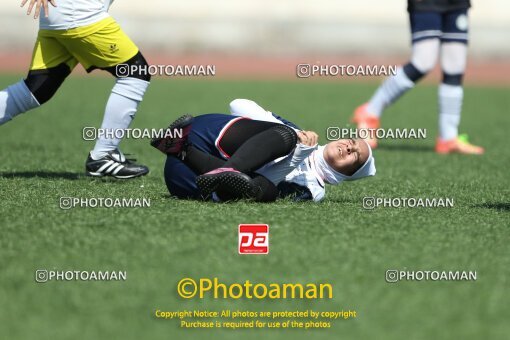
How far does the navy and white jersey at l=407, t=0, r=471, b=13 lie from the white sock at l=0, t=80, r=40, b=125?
384 centimetres

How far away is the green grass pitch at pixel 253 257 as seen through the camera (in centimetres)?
283

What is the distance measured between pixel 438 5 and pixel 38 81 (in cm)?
393

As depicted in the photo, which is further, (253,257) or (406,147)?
(406,147)

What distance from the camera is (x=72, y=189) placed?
208 inches

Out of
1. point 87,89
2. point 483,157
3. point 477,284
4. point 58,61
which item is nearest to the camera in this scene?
point 477,284

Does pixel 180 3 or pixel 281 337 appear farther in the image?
pixel 180 3

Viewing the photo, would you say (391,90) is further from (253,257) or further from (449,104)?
(253,257)

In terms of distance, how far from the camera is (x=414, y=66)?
26.8ft

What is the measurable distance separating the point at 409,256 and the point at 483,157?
4.62 metres

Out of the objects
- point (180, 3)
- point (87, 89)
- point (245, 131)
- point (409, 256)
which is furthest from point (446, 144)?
point (180, 3)

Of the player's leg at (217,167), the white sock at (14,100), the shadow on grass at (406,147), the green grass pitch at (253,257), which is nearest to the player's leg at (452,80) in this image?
the shadow on grass at (406,147)

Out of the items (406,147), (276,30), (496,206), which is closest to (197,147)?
(496,206)

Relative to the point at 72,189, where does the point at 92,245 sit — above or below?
above

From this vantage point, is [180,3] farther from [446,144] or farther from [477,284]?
[477,284]
